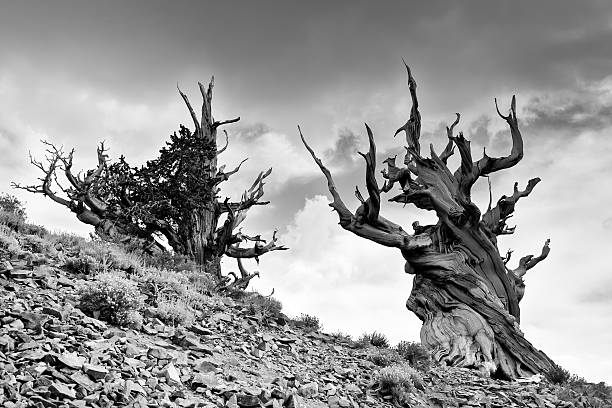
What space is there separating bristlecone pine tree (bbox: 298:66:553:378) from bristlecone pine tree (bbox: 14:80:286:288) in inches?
190

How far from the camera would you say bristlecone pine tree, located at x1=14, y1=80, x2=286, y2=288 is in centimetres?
1920

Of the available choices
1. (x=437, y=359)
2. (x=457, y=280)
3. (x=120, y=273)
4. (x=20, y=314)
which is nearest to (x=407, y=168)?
(x=457, y=280)

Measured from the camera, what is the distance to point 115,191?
20156 millimetres

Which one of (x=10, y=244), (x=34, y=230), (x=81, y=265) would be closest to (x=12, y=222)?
(x=34, y=230)

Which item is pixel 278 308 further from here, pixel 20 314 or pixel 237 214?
pixel 237 214

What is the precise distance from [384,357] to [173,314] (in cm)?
441

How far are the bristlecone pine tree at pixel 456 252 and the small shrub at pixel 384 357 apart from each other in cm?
293

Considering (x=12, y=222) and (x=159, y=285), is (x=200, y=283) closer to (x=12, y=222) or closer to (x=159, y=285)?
(x=159, y=285)

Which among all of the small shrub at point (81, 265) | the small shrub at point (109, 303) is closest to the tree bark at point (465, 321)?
the small shrub at point (109, 303)

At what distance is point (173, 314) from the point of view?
9.32 meters

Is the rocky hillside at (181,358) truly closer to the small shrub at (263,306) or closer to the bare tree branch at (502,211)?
the small shrub at (263,306)

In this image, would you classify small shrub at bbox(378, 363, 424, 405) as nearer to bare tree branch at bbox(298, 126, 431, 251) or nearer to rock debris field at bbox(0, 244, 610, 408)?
rock debris field at bbox(0, 244, 610, 408)

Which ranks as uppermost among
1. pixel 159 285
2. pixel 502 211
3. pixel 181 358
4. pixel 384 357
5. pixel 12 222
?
pixel 502 211

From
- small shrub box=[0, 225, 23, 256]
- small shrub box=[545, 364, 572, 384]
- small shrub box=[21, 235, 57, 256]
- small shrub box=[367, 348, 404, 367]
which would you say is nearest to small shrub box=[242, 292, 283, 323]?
small shrub box=[367, 348, 404, 367]
